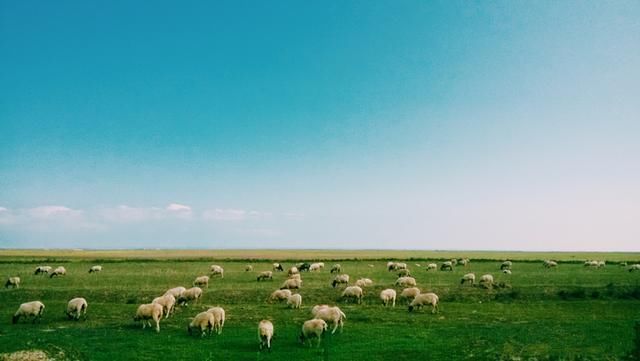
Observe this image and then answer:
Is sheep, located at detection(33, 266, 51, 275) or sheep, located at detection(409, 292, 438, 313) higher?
sheep, located at detection(409, 292, 438, 313)

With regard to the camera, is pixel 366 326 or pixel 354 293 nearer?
pixel 366 326

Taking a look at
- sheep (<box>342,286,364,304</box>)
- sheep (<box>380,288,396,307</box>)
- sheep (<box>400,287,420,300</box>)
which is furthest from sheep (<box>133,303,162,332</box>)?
sheep (<box>400,287,420,300</box>)

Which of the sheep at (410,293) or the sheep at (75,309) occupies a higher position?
the sheep at (410,293)

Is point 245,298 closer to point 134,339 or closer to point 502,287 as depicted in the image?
point 134,339

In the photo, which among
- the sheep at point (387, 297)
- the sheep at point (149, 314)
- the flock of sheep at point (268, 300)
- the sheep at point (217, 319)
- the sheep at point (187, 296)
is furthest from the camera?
the sheep at point (387, 297)

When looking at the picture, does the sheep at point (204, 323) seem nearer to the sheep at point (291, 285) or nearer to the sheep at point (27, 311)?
the sheep at point (27, 311)

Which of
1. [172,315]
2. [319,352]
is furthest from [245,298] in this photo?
[319,352]

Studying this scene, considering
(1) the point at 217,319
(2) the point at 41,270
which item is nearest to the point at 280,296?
(1) the point at 217,319

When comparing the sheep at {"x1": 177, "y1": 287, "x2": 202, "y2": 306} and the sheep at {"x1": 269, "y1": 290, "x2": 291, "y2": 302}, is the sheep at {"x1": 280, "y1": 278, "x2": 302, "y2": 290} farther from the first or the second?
the sheep at {"x1": 177, "y1": 287, "x2": 202, "y2": 306}

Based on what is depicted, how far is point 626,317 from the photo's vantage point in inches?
1094

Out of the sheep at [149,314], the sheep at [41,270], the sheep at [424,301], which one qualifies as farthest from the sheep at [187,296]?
the sheep at [41,270]

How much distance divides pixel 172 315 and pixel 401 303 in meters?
14.8

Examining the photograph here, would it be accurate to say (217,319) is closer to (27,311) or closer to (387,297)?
(27,311)

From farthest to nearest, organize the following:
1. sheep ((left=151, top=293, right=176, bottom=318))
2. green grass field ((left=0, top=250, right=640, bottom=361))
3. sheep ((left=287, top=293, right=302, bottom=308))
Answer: sheep ((left=287, top=293, right=302, bottom=308)) < sheep ((left=151, top=293, right=176, bottom=318)) < green grass field ((left=0, top=250, right=640, bottom=361))
